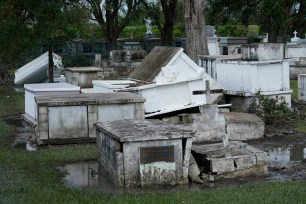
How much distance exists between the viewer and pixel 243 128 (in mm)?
12719

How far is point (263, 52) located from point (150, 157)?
7.11 metres

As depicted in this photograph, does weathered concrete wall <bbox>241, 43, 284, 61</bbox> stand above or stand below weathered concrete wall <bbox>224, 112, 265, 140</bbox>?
above

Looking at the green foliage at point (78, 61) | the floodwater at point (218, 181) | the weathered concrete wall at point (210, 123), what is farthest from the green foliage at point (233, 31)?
the floodwater at point (218, 181)

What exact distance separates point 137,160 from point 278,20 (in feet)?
92.3

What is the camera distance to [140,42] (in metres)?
39.5

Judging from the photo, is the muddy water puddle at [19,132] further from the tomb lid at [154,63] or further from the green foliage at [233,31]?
the green foliage at [233,31]

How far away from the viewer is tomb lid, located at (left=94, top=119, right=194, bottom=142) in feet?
27.8

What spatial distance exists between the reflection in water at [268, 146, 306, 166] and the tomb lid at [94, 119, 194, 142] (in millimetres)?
2202

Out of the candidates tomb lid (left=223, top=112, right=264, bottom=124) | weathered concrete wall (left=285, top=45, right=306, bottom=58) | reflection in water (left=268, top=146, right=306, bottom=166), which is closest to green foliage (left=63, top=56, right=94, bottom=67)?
weathered concrete wall (left=285, top=45, right=306, bottom=58)

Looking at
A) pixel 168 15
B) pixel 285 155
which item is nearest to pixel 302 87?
pixel 285 155

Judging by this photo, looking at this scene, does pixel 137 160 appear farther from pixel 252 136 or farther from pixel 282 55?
pixel 282 55

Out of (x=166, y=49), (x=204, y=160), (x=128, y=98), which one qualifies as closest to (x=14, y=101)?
(x=166, y=49)

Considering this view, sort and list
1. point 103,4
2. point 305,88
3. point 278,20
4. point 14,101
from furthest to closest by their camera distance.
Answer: point 103,4 → point 278,20 → point 14,101 → point 305,88

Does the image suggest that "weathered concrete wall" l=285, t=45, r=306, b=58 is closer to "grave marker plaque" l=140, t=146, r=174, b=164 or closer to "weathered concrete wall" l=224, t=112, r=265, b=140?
"weathered concrete wall" l=224, t=112, r=265, b=140
